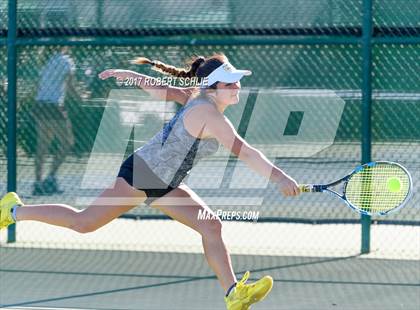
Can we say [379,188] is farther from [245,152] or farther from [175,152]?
[175,152]

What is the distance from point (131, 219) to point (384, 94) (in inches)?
94.6

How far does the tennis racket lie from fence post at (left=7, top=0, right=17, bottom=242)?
3.57m

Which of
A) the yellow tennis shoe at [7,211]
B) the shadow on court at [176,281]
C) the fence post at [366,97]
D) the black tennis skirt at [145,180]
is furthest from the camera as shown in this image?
the fence post at [366,97]

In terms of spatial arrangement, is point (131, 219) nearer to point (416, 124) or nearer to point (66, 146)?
point (66, 146)

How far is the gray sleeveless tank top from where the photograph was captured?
17.6 ft

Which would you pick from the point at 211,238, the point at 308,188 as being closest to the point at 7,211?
the point at 211,238

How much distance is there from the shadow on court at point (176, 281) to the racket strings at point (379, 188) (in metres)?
0.79

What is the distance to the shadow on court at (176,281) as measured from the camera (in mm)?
6297

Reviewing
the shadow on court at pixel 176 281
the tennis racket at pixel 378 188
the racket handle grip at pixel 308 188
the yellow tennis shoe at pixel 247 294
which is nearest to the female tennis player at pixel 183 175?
the yellow tennis shoe at pixel 247 294

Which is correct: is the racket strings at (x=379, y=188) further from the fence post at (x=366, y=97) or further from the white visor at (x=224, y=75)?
the fence post at (x=366, y=97)

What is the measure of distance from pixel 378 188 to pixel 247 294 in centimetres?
108

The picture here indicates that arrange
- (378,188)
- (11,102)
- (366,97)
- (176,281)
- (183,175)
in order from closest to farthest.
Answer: (183,175) → (378,188) → (176,281) → (366,97) → (11,102)

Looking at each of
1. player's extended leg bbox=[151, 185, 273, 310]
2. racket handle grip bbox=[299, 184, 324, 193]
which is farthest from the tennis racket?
player's extended leg bbox=[151, 185, 273, 310]

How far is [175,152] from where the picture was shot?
17.7 ft
